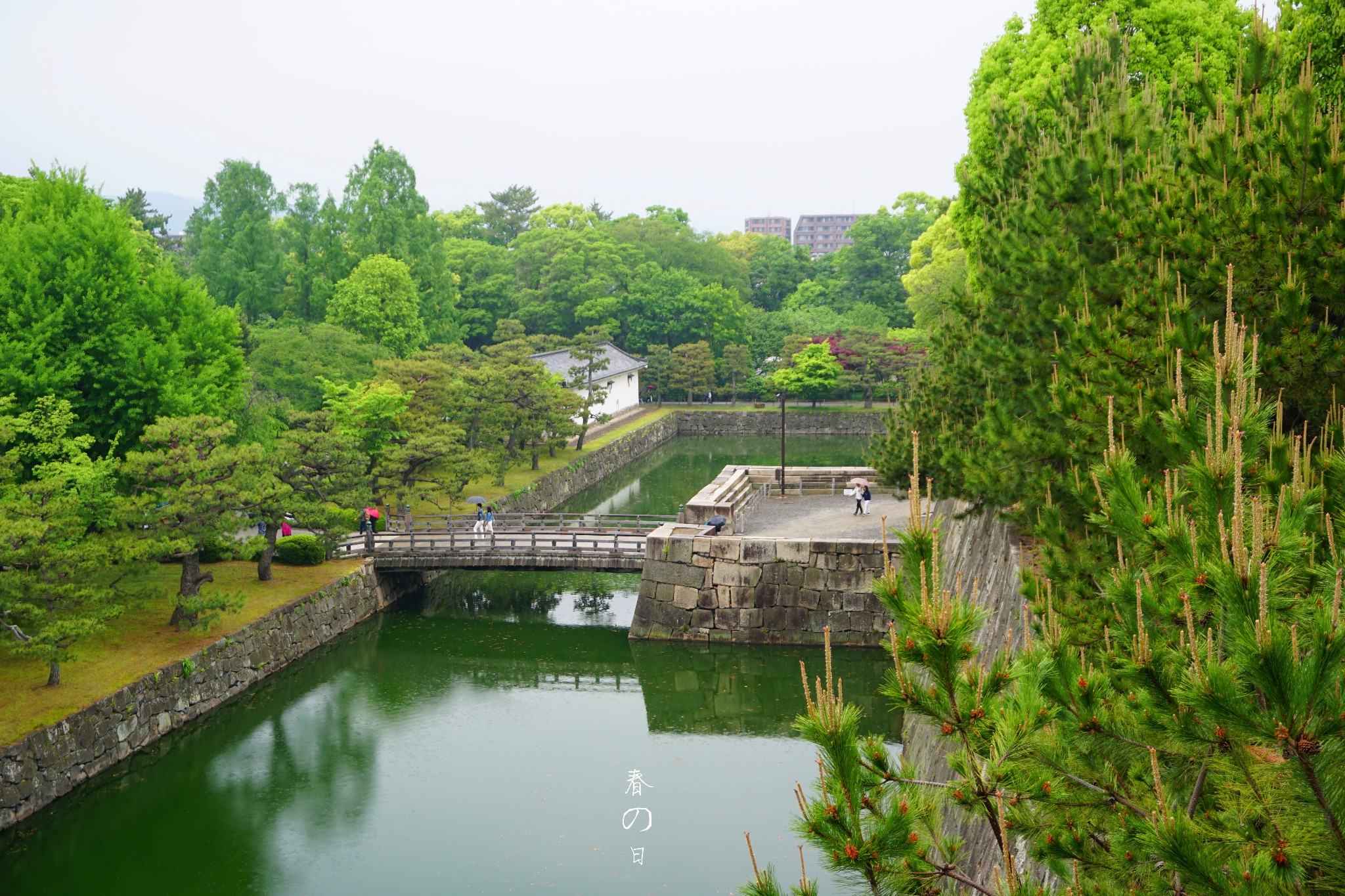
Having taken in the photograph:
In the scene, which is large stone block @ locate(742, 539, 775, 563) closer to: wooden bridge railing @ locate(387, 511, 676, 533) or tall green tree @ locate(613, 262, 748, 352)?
wooden bridge railing @ locate(387, 511, 676, 533)

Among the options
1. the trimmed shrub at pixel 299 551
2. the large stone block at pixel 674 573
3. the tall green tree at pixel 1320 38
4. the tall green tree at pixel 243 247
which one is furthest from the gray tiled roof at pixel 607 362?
the tall green tree at pixel 1320 38

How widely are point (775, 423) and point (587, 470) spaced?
1445 cm

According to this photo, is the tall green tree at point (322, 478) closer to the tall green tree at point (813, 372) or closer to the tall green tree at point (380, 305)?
the tall green tree at point (380, 305)

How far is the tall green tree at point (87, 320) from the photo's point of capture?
53.3 ft

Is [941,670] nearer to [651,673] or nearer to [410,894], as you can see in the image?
[410,894]

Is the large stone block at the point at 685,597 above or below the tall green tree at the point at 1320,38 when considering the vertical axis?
below

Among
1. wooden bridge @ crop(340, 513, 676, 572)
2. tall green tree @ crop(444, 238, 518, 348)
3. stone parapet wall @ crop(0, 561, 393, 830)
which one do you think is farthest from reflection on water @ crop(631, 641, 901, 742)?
tall green tree @ crop(444, 238, 518, 348)

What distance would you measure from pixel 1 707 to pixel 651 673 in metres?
9.42

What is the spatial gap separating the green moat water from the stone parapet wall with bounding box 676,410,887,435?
1115 inches

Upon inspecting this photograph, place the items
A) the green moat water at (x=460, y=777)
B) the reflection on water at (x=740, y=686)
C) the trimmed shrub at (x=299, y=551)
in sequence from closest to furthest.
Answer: the green moat water at (x=460, y=777) → the reflection on water at (x=740, y=686) → the trimmed shrub at (x=299, y=551)

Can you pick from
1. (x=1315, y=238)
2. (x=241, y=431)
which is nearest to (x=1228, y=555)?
(x=1315, y=238)

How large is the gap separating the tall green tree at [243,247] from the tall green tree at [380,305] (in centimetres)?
358

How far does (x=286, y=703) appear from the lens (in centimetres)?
1595

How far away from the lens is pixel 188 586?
52.6 feet
